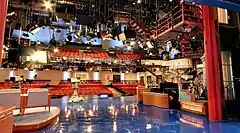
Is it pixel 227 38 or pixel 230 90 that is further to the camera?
pixel 227 38

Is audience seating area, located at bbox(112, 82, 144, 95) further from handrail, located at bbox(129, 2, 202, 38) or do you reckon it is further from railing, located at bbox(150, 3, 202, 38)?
railing, located at bbox(150, 3, 202, 38)

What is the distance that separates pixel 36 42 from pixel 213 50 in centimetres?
1525

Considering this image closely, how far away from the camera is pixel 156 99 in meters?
8.70

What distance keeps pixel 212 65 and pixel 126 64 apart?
1275 centimetres

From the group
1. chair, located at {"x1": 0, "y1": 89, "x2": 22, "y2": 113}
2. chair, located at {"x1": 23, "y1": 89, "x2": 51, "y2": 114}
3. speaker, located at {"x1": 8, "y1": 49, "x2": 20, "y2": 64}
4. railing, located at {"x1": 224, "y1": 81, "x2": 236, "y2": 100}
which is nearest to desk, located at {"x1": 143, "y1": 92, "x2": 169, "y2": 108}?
railing, located at {"x1": 224, "y1": 81, "x2": 236, "y2": 100}

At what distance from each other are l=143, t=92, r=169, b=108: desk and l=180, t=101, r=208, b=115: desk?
93 centimetres

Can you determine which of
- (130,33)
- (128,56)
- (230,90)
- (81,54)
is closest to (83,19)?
(130,33)

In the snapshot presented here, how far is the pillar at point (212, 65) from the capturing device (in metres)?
5.25

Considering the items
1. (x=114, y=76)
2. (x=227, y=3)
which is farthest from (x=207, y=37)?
(x=114, y=76)

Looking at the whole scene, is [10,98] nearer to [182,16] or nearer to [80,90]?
[182,16]

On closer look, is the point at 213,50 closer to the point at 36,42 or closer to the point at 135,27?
the point at 135,27

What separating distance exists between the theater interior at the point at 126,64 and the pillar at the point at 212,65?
0.10 ft

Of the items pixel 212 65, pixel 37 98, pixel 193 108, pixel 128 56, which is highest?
pixel 128 56

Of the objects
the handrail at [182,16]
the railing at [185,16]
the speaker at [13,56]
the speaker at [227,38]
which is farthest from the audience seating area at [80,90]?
the speaker at [227,38]
